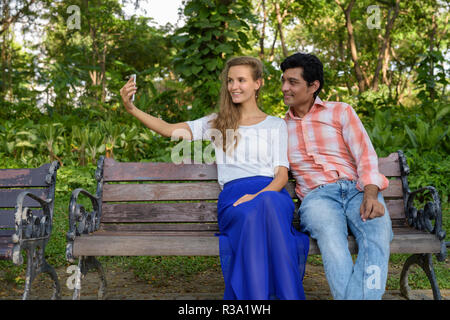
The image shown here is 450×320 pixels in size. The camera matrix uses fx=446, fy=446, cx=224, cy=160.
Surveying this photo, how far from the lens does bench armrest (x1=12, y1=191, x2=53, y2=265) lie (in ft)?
8.25

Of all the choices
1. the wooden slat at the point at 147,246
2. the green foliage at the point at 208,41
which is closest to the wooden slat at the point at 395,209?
the wooden slat at the point at 147,246

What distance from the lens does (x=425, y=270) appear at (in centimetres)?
289

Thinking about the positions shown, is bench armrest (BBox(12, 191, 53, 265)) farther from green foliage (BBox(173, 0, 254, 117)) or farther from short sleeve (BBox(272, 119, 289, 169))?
green foliage (BBox(173, 0, 254, 117))

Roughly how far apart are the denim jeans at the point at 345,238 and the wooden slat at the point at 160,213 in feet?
2.45

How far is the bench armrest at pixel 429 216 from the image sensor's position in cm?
266

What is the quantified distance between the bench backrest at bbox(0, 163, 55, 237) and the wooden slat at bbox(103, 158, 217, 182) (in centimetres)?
41

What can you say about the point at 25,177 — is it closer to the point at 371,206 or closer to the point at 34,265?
the point at 34,265

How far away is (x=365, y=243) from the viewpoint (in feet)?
8.18

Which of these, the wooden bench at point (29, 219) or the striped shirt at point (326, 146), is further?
the striped shirt at point (326, 146)

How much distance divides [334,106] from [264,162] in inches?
24.9

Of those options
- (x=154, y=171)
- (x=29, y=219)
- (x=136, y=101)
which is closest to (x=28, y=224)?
(x=29, y=219)

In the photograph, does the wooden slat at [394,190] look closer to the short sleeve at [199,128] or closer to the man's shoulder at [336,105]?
the man's shoulder at [336,105]

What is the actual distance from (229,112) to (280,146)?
0.43 metres

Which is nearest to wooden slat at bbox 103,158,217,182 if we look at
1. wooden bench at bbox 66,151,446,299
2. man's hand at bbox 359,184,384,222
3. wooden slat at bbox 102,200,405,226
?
wooden bench at bbox 66,151,446,299
